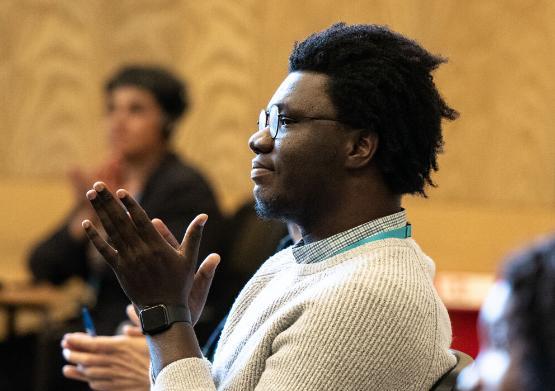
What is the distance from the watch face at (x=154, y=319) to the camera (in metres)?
1.60

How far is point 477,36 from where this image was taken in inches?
229

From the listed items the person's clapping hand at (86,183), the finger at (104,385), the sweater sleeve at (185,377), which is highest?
the person's clapping hand at (86,183)

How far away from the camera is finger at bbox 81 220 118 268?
5.23 feet

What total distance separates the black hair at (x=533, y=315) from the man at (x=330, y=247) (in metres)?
0.74

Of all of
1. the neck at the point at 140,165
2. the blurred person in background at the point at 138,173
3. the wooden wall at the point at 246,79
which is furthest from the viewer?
the wooden wall at the point at 246,79

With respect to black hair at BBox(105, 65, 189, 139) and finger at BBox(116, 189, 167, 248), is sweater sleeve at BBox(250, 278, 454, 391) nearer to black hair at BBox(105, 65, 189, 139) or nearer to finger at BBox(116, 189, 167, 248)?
finger at BBox(116, 189, 167, 248)

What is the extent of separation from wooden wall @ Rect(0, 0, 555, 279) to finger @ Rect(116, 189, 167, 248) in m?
4.14

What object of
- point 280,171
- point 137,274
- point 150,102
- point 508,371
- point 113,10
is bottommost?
point 508,371

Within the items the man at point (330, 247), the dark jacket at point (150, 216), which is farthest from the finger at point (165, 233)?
the dark jacket at point (150, 216)

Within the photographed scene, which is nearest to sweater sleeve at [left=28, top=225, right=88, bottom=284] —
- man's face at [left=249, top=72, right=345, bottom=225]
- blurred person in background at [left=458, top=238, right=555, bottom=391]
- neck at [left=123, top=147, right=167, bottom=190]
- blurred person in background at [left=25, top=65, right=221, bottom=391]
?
blurred person in background at [left=25, top=65, right=221, bottom=391]

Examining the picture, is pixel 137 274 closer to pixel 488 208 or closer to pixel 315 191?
pixel 315 191

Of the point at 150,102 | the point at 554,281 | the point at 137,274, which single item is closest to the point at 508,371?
the point at 554,281

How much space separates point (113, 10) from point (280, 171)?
4368mm

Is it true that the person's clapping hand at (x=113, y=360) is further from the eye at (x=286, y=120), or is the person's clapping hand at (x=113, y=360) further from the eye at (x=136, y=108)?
the eye at (x=136, y=108)
